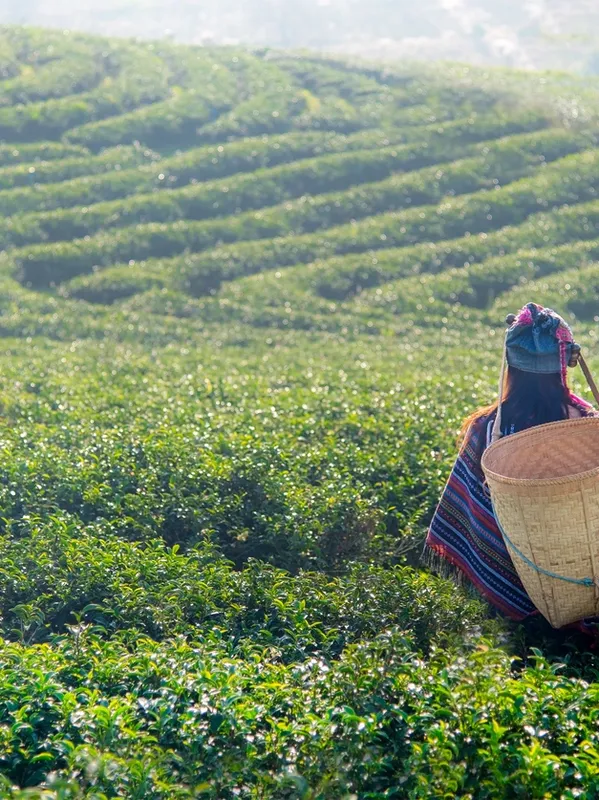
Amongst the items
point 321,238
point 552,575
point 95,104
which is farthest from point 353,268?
point 552,575

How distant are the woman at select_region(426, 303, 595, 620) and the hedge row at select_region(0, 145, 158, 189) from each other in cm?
2615

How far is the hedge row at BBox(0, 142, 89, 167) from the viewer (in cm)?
3369

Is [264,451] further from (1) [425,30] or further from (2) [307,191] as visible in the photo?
(1) [425,30]

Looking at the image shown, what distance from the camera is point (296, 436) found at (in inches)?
436


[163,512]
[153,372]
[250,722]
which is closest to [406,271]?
[153,372]

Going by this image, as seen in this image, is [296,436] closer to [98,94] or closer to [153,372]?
[153,372]

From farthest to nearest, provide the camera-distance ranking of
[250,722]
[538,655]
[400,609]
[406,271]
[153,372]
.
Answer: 1. [406,271]
2. [153,372]
3. [400,609]
4. [538,655]
5. [250,722]

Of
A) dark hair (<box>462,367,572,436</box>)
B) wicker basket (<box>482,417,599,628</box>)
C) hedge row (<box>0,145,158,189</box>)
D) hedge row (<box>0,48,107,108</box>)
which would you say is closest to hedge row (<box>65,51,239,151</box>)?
hedge row (<box>0,145,158,189</box>)

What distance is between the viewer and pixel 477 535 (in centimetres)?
707

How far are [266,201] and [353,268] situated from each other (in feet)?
20.4

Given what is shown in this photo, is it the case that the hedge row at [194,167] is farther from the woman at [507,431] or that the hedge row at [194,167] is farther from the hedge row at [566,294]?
the woman at [507,431]

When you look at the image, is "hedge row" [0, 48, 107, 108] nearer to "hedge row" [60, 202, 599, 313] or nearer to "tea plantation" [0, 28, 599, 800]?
"tea plantation" [0, 28, 599, 800]

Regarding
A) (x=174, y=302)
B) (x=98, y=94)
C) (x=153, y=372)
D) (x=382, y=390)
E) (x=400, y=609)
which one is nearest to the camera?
(x=400, y=609)

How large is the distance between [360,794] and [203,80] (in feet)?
138
